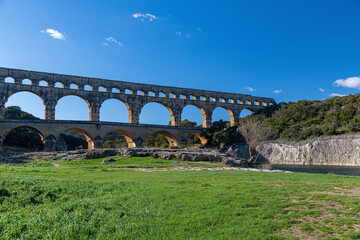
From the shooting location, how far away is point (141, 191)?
7.62 metres

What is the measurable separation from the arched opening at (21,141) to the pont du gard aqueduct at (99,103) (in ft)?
23.8

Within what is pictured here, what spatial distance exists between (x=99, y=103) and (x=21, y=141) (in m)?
15.9

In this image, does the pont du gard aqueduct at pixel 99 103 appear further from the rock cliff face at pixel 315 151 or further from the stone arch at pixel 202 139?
the rock cliff face at pixel 315 151

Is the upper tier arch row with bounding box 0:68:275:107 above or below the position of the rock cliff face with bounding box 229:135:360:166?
above

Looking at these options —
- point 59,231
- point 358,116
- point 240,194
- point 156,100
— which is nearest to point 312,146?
point 358,116

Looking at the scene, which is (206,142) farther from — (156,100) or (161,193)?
(161,193)

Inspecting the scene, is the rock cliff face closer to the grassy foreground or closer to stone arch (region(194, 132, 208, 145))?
stone arch (region(194, 132, 208, 145))

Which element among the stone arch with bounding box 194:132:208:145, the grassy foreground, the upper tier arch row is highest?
the upper tier arch row

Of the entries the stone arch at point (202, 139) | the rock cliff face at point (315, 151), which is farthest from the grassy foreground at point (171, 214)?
the stone arch at point (202, 139)

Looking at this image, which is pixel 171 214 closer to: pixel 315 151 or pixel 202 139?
pixel 315 151

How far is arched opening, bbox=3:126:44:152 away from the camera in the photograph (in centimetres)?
4099

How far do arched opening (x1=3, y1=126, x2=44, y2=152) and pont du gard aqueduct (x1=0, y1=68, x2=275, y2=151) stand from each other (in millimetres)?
7252

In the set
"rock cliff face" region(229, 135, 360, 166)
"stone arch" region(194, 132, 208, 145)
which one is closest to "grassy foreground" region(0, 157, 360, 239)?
"rock cliff face" region(229, 135, 360, 166)

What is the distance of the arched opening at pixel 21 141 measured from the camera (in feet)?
134
